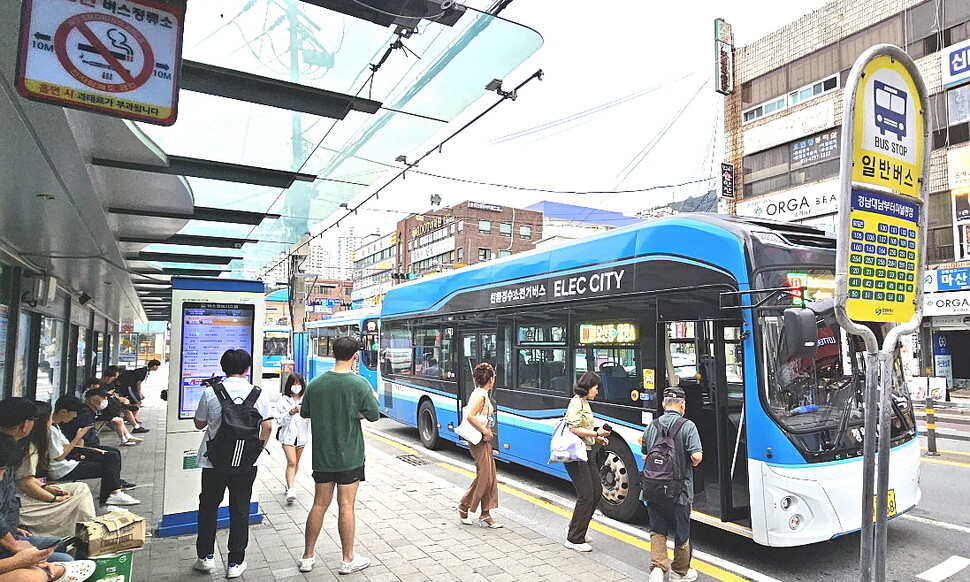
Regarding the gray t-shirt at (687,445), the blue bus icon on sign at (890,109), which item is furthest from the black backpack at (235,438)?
the blue bus icon on sign at (890,109)

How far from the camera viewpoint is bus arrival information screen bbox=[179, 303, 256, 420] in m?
5.96

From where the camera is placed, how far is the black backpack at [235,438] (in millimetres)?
4645

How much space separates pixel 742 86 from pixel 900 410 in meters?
26.4

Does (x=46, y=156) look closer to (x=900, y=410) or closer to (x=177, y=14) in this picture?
(x=177, y=14)

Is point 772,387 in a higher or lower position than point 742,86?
lower

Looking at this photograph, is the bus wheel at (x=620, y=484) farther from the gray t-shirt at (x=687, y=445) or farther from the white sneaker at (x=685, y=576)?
the gray t-shirt at (x=687, y=445)

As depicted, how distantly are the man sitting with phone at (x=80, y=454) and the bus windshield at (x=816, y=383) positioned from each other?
687 centimetres

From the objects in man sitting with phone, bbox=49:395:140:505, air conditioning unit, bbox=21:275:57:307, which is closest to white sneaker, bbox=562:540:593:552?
man sitting with phone, bbox=49:395:140:505

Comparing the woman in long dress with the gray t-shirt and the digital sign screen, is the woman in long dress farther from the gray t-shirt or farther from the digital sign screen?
the digital sign screen

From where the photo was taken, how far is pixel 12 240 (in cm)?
736

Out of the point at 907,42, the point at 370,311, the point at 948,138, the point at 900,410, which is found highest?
the point at 907,42

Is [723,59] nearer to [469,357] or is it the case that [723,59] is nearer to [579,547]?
[469,357]

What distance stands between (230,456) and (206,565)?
933 millimetres

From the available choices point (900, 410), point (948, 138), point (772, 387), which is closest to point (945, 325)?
point (948, 138)
